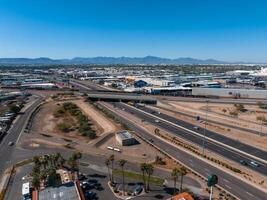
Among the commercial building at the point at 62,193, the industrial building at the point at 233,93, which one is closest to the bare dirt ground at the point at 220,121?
the industrial building at the point at 233,93

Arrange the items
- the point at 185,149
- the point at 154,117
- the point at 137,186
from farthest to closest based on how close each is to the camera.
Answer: the point at 154,117 → the point at 185,149 → the point at 137,186

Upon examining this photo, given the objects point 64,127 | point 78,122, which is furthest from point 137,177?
point 78,122

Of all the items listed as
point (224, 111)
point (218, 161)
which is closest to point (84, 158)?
point (218, 161)

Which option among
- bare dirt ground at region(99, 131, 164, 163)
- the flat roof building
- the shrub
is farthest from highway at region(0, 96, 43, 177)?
bare dirt ground at region(99, 131, 164, 163)

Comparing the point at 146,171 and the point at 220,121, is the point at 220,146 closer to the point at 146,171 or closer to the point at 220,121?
the point at 220,121

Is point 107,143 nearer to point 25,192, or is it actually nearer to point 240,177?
point 25,192

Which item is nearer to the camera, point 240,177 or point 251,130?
point 240,177

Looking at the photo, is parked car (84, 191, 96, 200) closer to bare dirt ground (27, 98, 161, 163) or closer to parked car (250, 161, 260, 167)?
bare dirt ground (27, 98, 161, 163)
